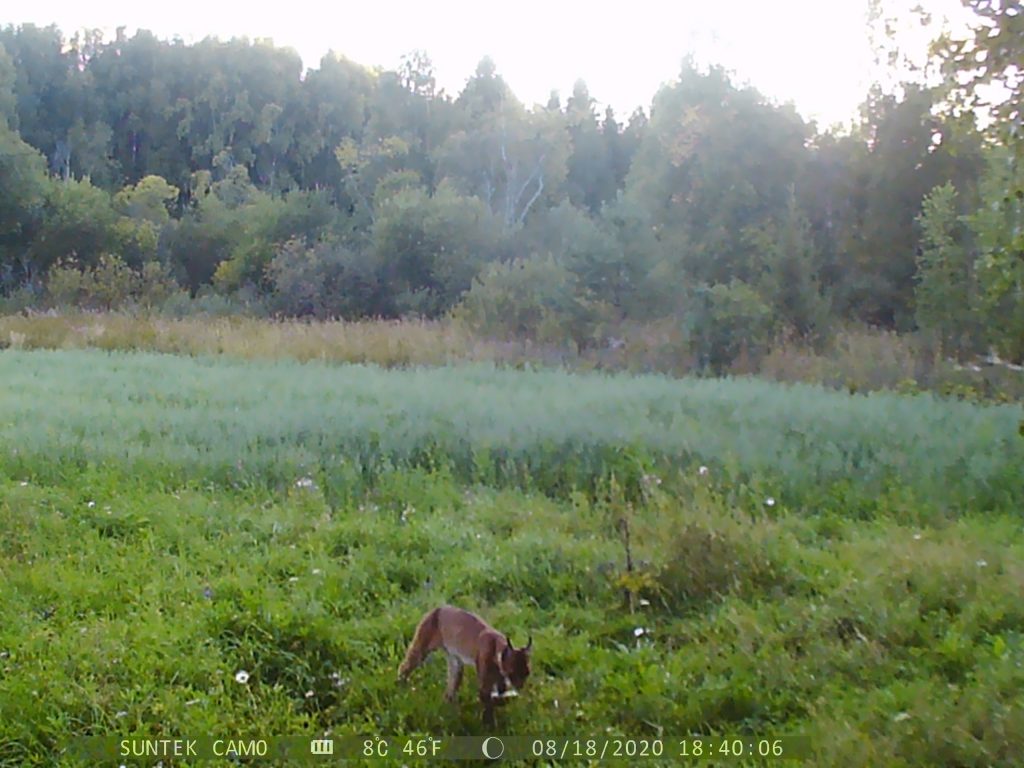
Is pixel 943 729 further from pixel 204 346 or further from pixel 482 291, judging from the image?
pixel 482 291

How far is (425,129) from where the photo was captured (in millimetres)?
39594

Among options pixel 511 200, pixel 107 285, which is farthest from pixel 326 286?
pixel 511 200

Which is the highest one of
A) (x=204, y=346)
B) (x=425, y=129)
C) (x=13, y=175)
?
(x=425, y=129)

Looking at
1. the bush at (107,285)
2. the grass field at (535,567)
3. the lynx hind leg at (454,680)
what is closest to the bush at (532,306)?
the grass field at (535,567)

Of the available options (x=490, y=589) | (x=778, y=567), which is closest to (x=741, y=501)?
(x=778, y=567)

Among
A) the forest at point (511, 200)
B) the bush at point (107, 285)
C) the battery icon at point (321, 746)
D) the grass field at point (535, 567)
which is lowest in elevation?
the bush at point (107, 285)

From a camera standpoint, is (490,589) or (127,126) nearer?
(490,589)

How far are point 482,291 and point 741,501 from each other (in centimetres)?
1405

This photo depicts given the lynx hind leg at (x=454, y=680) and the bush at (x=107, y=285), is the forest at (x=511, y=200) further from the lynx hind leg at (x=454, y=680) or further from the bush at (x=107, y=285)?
the lynx hind leg at (x=454, y=680)

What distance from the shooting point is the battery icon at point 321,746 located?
12.0 ft

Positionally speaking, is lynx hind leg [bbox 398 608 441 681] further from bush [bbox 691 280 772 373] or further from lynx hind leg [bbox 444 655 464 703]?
bush [bbox 691 280 772 373]

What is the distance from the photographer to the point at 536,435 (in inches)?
300

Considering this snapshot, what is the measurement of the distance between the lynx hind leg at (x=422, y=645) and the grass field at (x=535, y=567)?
0.10 m

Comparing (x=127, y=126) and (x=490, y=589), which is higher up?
(x=127, y=126)
